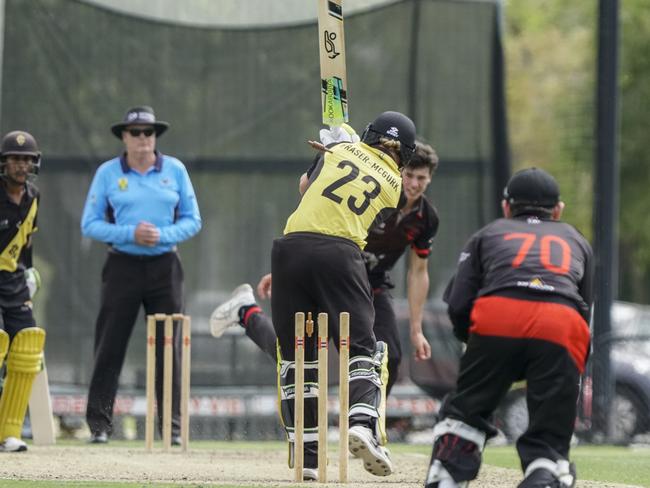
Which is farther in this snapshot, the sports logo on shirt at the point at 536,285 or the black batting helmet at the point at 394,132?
the black batting helmet at the point at 394,132

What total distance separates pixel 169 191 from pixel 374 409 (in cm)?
335

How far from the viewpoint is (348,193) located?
7285 millimetres

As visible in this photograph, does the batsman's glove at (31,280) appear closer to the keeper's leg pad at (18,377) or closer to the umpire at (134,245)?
the keeper's leg pad at (18,377)

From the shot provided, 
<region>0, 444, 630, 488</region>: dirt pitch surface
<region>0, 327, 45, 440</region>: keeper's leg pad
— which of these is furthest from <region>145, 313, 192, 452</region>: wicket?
<region>0, 327, 45, 440</region>: keeper's leg pad

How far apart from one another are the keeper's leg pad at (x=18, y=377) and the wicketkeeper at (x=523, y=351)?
11.5 ft

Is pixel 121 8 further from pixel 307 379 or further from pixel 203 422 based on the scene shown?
pixel 307 379

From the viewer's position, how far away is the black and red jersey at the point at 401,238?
912 cm

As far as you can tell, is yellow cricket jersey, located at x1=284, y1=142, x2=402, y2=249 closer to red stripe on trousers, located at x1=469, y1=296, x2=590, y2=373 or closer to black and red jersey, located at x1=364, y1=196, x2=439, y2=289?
red stripe on trousers, located at x1=469, y1=296, x2=590, y2=373

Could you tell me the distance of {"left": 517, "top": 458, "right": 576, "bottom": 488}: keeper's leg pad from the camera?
20.1 ft

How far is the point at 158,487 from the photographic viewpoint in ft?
22.0

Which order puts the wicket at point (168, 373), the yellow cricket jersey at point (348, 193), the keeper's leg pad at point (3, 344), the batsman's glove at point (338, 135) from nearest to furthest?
the yellow cricket jersey at point (348, 193), the batsman's glove at point (338, 135), the keeper's leg pad at point (3, 344), the wicket at point (168, 373)

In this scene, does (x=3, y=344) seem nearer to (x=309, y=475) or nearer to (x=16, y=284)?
(x=16, y=284)

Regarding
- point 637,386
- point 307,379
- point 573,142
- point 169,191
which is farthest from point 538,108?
point 307,379

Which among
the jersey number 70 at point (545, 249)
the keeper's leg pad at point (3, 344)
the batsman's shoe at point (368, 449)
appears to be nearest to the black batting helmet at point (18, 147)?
the keeper's leg pad at point (3, 344)
